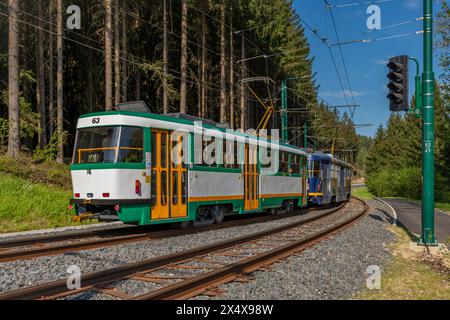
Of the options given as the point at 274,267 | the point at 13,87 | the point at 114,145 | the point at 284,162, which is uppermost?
the point at 13,87

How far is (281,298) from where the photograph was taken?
20.1ft

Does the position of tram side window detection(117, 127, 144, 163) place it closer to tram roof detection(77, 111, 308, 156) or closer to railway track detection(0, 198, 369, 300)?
tram roof detection(77, 111, 308, 156)

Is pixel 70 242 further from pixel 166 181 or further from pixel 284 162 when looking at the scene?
pixel 284 162

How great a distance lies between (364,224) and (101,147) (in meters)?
9.53

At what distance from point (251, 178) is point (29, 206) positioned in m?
7.43

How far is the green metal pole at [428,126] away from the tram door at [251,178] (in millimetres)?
5976

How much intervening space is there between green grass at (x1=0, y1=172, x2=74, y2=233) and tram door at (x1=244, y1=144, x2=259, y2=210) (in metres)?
5.95

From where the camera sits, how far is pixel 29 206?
1495 cm

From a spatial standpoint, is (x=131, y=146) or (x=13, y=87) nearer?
(x=131, y=146)

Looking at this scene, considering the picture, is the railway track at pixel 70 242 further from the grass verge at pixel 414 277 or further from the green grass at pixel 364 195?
the green grass at pixel 364 195

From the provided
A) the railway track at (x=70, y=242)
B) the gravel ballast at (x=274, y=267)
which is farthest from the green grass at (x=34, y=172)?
the gravel ballast at (x=274, y=267)

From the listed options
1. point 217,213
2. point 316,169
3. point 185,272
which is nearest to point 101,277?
point 185,272

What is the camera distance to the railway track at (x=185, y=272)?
19.3ft

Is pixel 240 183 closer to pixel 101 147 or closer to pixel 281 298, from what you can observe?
pixel 101 147
